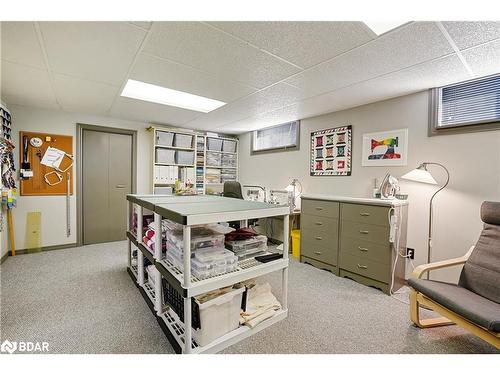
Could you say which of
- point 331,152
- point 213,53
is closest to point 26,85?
point 213,53

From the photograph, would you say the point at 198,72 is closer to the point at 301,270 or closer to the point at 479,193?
the point at 301,270

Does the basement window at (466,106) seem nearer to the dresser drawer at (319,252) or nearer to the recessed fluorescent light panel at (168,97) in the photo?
the dresser drawer at (319,252)

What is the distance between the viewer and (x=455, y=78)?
219 centimetres

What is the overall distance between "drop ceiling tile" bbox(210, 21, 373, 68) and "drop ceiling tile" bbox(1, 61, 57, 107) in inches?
80.1

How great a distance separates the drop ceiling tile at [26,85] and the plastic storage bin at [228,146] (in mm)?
2965

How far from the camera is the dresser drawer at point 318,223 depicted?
2869 millimetres

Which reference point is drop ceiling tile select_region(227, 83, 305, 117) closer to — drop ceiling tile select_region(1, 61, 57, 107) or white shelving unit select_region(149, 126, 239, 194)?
white shelving unit select_region(149, 126, 239, 194)

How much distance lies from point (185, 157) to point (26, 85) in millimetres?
2433

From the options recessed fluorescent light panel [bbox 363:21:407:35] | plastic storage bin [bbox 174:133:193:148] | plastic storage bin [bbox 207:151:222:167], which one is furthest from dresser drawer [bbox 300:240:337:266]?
plastic storage bin [bbox 174:133:193:148]

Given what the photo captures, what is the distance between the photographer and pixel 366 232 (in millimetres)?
2531

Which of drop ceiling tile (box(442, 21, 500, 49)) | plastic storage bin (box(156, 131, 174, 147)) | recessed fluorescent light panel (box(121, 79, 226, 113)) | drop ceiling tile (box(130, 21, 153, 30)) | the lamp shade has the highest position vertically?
recessed fluorescent light panel (box(121, 79, 226, 113))

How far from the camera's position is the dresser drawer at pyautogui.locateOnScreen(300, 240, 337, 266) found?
2861 millimetres

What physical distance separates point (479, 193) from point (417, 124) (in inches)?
36.6
